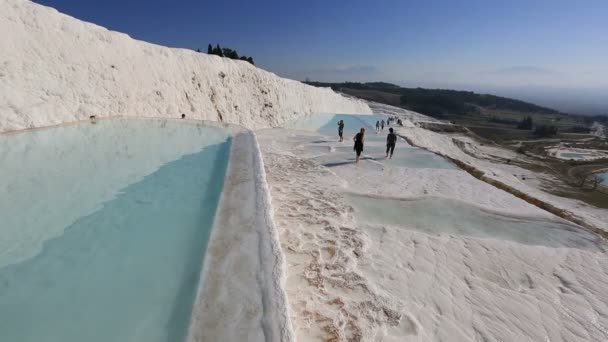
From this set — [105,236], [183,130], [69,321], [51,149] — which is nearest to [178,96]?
[183,130]

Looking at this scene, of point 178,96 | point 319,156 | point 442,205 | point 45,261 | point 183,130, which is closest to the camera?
point 45,261

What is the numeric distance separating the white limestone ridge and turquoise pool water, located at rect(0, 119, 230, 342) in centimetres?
581

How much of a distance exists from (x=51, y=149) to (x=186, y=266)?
783cm

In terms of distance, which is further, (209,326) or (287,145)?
(287,145)

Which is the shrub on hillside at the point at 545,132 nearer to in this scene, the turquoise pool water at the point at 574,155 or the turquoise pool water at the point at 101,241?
the turquoise pool water at the point at 574,155

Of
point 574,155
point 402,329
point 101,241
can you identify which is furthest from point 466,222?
point 574,155

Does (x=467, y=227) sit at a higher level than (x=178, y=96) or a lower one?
lower

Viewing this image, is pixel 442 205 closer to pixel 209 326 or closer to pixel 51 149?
pixel 209 326

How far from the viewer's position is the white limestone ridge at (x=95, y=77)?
12633 millimetres

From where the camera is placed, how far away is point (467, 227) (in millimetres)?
6449

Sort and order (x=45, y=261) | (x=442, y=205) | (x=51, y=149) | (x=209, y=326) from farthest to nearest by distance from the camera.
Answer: (x=51, y=149) → (x=442, y=205) → (x=45, y=261) → (x=209, y=326)

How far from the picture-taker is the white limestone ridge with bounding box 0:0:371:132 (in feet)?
41.4

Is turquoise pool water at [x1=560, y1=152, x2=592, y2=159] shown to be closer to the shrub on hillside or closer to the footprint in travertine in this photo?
the shrub on hillside

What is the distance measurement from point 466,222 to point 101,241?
6676mm
